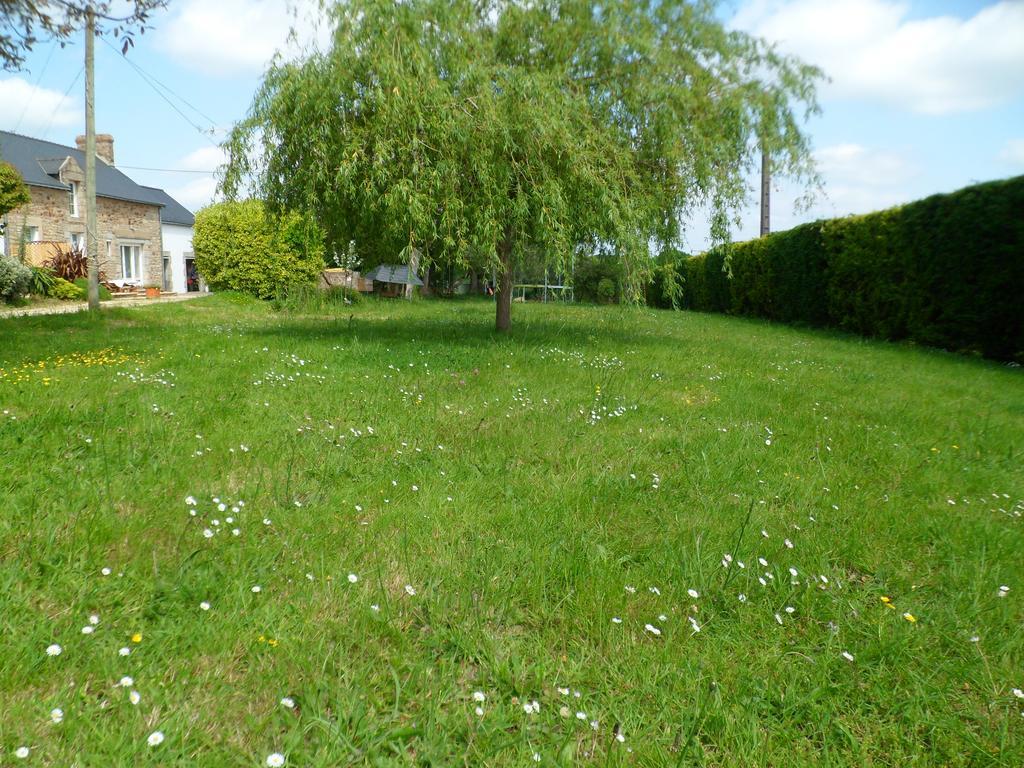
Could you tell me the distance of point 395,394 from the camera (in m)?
5.92

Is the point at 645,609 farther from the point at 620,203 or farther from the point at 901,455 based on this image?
the point at 620,203

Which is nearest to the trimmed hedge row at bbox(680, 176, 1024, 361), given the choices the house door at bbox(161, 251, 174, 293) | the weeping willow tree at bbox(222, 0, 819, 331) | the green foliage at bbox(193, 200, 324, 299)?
the weeping willow tree at bbox(222, 0, 819, 331)

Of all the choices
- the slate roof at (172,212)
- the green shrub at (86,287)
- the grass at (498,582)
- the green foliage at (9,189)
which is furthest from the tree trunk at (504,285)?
the slate roof at (172,212)

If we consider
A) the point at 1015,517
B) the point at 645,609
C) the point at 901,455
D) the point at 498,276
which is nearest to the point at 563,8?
the point at 498,276

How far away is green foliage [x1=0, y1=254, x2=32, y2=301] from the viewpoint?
1652 cm

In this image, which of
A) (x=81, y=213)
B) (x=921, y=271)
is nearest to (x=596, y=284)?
(x=921, y=271)

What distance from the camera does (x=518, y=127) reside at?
856 cm

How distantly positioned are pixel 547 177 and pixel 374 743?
800 centimetres

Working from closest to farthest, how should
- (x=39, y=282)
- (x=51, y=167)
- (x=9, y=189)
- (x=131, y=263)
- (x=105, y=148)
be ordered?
1. (x=9, y=189)
2. (x=39, y=282)
3. (x=51, y=167)
4. (x=131, y=263)
5. (x=105, y=148)

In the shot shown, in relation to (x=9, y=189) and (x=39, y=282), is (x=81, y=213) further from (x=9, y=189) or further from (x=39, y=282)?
(x=9, y=189)

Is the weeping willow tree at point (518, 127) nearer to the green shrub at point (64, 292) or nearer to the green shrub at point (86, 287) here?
the green shrub at point (64, 292)

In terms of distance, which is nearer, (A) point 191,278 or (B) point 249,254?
(B) point 249,254

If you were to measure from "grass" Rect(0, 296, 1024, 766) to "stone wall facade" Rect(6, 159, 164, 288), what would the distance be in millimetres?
23786

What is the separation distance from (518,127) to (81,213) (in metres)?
26.0
